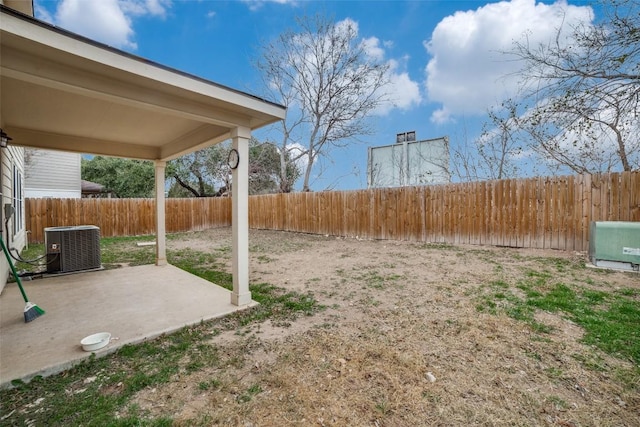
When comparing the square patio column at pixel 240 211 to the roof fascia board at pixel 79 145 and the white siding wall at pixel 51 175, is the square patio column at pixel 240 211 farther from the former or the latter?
the white siding wall at pixel 51 175

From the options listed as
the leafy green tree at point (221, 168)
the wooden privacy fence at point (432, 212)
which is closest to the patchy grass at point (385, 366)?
the wooden privacy fence at point (432, 212)

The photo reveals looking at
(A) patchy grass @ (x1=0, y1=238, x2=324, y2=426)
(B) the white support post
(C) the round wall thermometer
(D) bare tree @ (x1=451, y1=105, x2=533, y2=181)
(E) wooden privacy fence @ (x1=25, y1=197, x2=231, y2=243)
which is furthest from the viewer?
(E) wooden privacy fence @ (x1=25, y1=197, x2=231, y2=243)

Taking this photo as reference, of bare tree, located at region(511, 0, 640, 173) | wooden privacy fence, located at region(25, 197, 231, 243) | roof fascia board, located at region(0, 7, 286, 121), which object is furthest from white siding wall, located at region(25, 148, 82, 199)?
bare tree, located at region(511, 0, 640, 173)

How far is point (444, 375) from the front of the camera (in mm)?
2121

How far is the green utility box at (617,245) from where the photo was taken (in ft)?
14.9

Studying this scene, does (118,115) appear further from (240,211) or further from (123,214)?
(123,214)

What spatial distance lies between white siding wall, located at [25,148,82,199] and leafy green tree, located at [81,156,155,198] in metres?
4.55

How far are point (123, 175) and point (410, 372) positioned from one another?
2121cm

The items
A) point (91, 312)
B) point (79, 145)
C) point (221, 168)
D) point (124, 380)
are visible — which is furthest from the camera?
point (221, 168)

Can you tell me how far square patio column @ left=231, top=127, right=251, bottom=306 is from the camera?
11.1 ft

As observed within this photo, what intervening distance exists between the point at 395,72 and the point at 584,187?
29.8ft

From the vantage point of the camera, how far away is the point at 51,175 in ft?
41.0

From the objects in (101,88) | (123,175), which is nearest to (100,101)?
(101,88)

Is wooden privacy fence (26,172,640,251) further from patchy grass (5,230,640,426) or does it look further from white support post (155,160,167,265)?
white support post (155,160,167,265)
